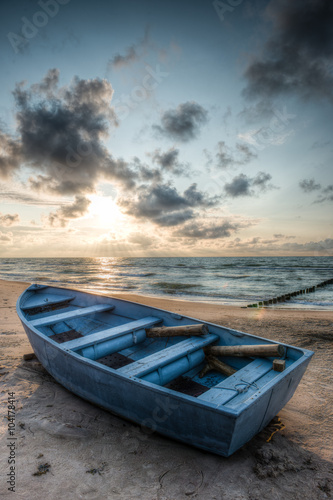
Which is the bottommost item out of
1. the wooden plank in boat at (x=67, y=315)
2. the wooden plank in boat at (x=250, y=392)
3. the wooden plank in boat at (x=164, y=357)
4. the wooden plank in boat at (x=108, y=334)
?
the wooden plank in boat at (x=250, y=392)

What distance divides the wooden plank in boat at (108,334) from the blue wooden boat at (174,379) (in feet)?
0.06

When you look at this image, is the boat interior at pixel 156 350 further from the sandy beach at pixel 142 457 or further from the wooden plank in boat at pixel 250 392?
the sandy beach at pixel 142 457

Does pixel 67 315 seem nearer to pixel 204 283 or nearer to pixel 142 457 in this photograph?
pixel 142 457

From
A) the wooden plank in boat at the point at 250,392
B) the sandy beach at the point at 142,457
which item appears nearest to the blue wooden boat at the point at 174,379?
the wooden plank in boat at the point at 250,392

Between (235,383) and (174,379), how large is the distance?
1260mm

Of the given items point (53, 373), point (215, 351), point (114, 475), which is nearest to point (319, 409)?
point (215, 351)

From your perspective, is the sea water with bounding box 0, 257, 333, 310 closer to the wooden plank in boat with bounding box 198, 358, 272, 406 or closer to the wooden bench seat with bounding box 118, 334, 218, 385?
the wooden bench seat with bounding box 118, 334, 218, 385

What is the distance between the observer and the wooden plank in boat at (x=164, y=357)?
3838mm

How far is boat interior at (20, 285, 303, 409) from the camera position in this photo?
3726mm

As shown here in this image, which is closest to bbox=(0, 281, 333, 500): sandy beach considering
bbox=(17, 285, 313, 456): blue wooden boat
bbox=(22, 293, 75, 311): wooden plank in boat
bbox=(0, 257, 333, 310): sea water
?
bbox=(17, 285, 313, 456): blue wooden boat

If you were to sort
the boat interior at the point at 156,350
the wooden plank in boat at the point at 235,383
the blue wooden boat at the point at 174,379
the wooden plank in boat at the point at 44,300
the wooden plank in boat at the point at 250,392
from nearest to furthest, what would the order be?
1. the blue wooden boat at the point at 174,379
2. the wooden plank in boat at the point at 250,392
3. the wooden plank in boat at the point at 235,383
4. the boat interior at the point at 156,350
5. the wooden plank in boat at the point at 44,300

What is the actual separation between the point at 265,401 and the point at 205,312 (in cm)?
941

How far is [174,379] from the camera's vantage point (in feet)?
14.8

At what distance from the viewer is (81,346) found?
4.65 meters
